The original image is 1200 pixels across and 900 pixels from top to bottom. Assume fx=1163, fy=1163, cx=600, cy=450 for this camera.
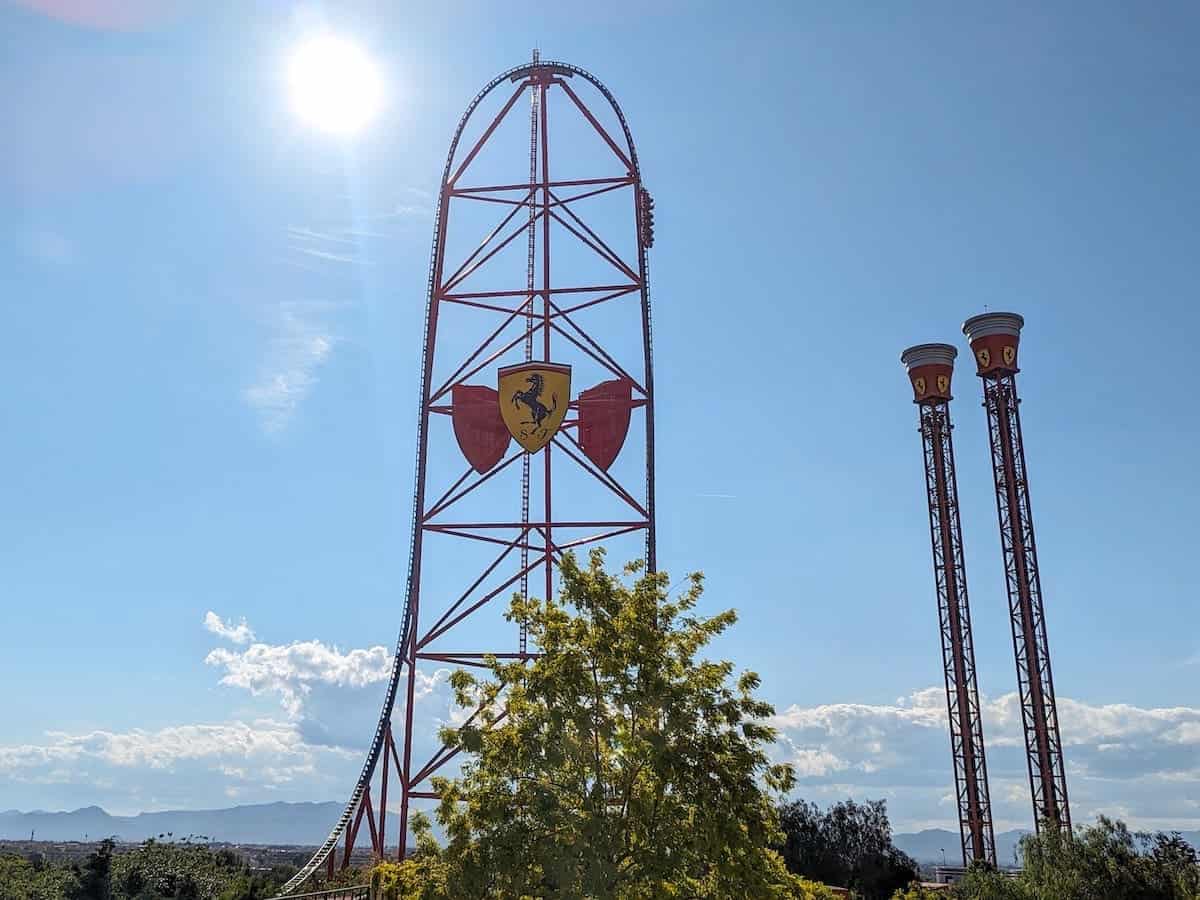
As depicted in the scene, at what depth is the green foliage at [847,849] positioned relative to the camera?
135 feet

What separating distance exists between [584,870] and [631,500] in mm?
14626

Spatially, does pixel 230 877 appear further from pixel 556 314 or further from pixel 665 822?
pixel 665 822

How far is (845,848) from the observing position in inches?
1831

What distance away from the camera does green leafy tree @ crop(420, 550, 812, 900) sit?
11883 millimetres

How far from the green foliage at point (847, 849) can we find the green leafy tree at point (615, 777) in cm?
2983

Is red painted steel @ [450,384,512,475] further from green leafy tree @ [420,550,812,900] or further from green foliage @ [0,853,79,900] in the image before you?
green foliage @ [0,853,79,900]

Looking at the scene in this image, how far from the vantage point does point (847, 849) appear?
4644 cm

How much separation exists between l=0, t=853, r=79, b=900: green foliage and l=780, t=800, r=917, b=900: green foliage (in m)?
25.7

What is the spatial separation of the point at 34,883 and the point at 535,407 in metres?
29.3

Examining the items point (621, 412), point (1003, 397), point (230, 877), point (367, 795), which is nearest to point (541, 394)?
point (621, 412)

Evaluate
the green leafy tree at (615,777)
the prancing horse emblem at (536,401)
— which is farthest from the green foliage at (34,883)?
the green leafy tree at (615,777)

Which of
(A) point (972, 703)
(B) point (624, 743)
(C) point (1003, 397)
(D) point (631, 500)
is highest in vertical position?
(C) point (1003, 397)

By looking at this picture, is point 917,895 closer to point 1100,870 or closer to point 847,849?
point 1100,870

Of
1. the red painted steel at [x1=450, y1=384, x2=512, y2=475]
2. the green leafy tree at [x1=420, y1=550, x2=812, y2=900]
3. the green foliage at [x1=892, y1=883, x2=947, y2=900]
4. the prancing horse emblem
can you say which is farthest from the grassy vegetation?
the green leafy tree at [x1=420, y1=550, x2=812, y2=900]
